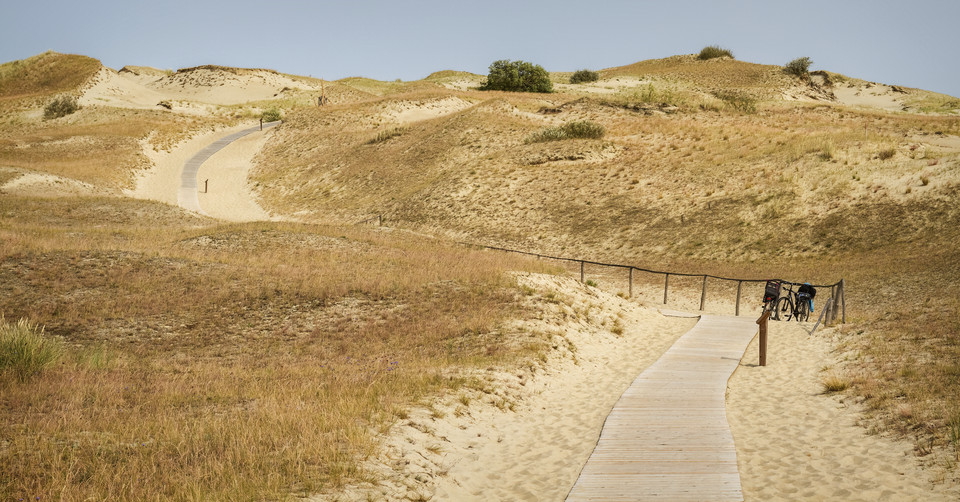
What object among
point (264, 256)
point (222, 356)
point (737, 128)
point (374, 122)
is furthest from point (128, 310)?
point (374, 122)

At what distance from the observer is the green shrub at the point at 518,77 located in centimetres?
9519

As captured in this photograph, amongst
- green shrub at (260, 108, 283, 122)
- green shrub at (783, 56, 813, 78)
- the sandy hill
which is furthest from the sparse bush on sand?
the sandy hill

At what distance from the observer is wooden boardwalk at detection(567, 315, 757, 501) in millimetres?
8484

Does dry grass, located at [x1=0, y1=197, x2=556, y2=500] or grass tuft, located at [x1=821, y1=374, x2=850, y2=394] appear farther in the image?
grass tuft, located at [x1=821, y1=374, x2=850, y2=394]

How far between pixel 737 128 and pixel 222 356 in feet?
154

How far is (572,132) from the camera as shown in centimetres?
5488

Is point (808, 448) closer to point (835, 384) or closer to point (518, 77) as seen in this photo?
point (835, 384)

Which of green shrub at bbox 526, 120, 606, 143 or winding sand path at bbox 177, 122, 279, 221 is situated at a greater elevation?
green shrub at bbox 526, 120, 606, 143

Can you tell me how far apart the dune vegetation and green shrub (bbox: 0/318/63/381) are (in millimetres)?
302

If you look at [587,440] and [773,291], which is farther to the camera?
[773,291]

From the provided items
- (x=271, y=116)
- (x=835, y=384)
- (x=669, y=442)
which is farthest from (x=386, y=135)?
(x=669, y=442)

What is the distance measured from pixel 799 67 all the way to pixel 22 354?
106806 mm

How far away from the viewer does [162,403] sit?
33.9 ft

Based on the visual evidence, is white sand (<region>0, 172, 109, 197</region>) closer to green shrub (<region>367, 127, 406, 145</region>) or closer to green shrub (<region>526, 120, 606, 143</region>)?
green shrub (<region>367, 127, 406, 145</region>)
